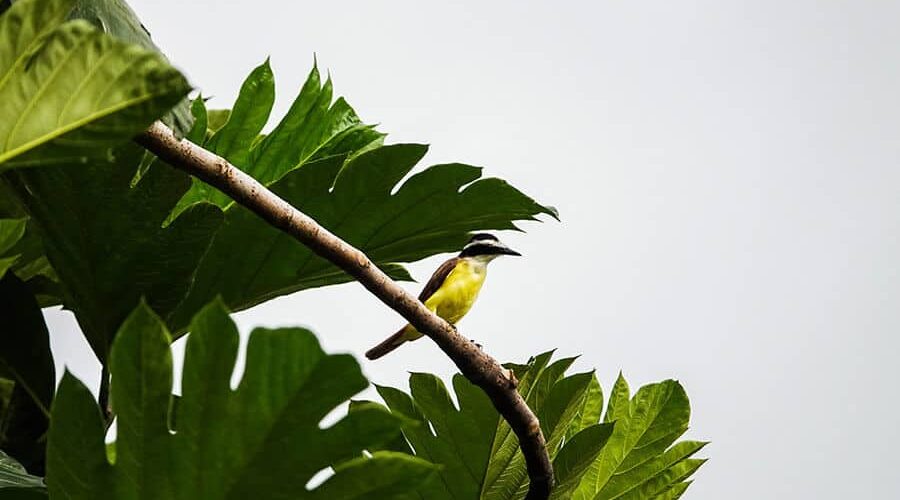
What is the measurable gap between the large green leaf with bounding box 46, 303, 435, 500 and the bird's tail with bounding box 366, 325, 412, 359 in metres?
1.37

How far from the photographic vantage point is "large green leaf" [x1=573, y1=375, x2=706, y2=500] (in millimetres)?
1256

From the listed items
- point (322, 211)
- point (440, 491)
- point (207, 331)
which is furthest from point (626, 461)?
point (207, 331)

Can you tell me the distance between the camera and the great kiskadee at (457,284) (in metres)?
2.11

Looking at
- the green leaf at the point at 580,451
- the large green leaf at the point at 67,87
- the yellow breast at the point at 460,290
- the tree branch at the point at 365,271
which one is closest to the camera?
the large green leaf at the point at 67,87

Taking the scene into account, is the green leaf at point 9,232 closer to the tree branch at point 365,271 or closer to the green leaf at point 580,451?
the tree branch at point 365,271

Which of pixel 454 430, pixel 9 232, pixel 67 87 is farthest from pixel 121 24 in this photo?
pixel 454 430

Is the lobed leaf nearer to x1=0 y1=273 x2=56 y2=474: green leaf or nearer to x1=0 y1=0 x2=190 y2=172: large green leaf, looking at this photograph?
x1=0 y1=273 x2=56 y2=474: green leaf

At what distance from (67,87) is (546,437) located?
27.5 inches

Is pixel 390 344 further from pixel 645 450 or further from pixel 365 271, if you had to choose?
pixel 365 271

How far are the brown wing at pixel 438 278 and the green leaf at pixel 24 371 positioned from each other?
1116mm

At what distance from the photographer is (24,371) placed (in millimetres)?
1062

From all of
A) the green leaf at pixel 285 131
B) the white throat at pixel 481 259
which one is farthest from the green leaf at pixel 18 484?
the white throat at pixel 481 259

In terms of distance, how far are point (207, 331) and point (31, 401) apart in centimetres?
54

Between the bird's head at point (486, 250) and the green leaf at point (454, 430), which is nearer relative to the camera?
the green leaf at point (454, 430)
